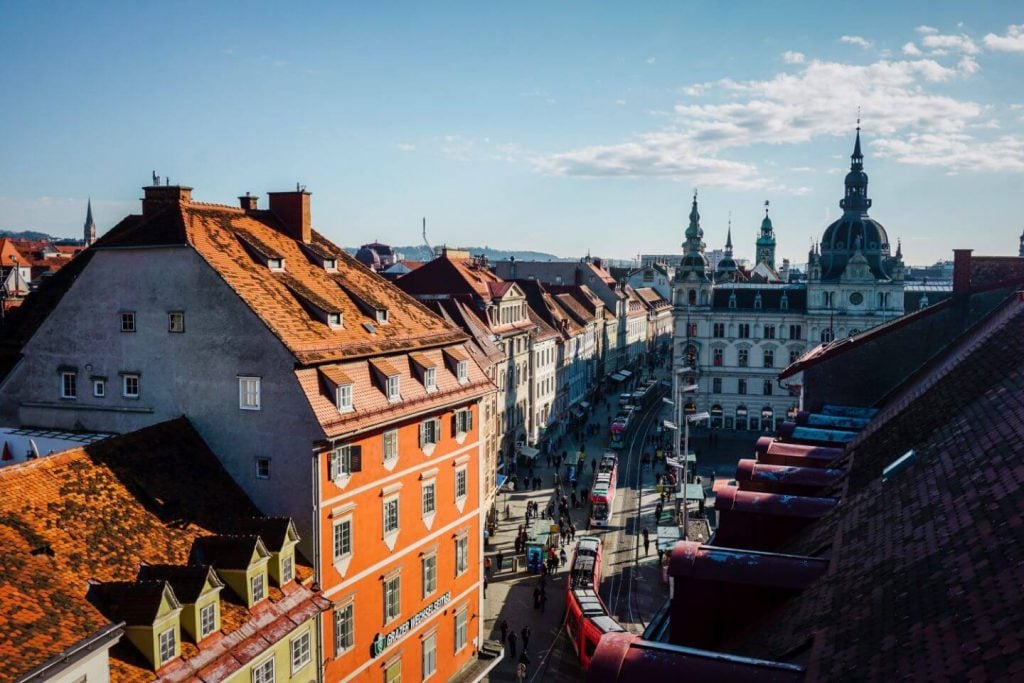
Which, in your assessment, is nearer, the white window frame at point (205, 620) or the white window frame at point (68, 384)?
the white window frame at point (205, 620)

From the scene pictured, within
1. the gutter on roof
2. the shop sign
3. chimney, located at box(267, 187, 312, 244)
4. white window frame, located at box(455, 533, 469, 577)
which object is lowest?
the shop sign

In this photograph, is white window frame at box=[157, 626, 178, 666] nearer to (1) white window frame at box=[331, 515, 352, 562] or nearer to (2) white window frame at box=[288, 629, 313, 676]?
(2) white window frame at box=[288, 629, 313, 676]

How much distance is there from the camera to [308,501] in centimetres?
2619

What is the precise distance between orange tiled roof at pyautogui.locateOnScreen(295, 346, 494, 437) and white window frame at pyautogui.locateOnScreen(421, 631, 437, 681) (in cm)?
869

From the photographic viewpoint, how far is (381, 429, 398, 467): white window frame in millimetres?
29125

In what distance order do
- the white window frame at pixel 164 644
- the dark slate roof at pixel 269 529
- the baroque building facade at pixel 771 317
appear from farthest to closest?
the baroque building facade at pixel 771 317 < the dark slate roof at pixel 269 529 < the white window frame at pixel 164 644

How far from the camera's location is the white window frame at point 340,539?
1053 inches

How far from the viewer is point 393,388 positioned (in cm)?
2983

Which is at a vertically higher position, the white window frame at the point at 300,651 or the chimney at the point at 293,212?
the chimney at the point at 293,212

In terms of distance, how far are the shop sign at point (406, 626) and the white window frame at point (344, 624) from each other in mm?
1375

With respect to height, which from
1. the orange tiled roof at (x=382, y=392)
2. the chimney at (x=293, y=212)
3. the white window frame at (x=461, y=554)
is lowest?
the white window frame at (x=461, y=554)

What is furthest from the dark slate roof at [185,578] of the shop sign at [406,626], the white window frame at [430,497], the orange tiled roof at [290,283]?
the white window frame at [430,497]

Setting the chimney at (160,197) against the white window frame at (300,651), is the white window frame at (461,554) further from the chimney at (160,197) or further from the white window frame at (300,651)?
the chimney at (160,197)

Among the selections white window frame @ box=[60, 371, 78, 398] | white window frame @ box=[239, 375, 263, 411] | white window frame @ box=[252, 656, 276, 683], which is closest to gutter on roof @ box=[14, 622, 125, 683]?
white window frame @ box=[252, 656, 276, 683]
